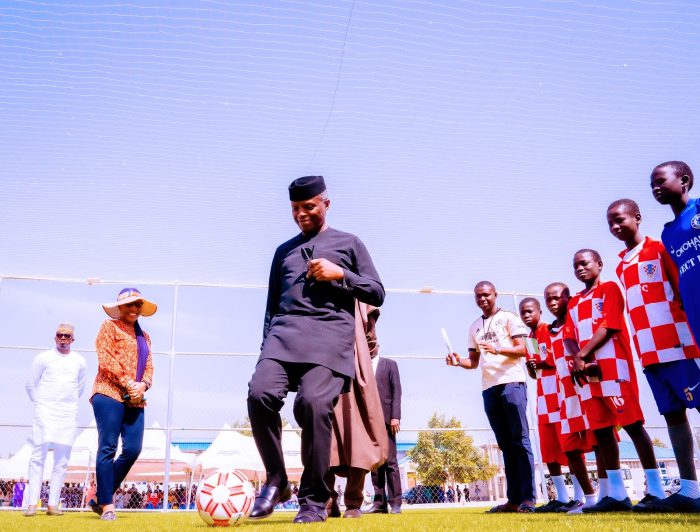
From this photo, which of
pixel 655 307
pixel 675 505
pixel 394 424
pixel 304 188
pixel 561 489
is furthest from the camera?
pixel 394 424

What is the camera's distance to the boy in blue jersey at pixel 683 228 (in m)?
3.29

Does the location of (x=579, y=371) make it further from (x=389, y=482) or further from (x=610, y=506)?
(x=389, y=482)

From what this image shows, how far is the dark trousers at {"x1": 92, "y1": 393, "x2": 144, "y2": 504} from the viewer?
4.95 meters

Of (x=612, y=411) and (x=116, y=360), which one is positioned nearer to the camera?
(x=612, y=411)

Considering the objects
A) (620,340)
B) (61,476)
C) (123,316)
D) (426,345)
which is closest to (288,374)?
(620,340)

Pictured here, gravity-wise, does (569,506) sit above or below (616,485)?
below

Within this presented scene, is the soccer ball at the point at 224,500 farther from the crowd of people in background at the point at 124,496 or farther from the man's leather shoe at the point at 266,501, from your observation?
the crowd of people in background at the point at 124,496

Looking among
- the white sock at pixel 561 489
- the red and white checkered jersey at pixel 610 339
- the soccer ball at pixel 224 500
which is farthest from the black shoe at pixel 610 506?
the soccer ball at pixel 224 500

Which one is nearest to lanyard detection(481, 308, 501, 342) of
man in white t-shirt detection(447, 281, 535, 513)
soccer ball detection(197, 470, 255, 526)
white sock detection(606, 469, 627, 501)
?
man in white t-shirt detection(447, 281, 535, 513)

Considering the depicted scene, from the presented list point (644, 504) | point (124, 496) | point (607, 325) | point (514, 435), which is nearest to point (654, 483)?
point (644, 504)

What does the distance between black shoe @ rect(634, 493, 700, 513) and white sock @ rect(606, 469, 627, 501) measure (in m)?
0.83

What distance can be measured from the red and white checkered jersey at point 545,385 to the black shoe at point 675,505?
89.6 inches

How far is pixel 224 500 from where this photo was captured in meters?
3.01

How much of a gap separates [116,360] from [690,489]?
451 centimetres
